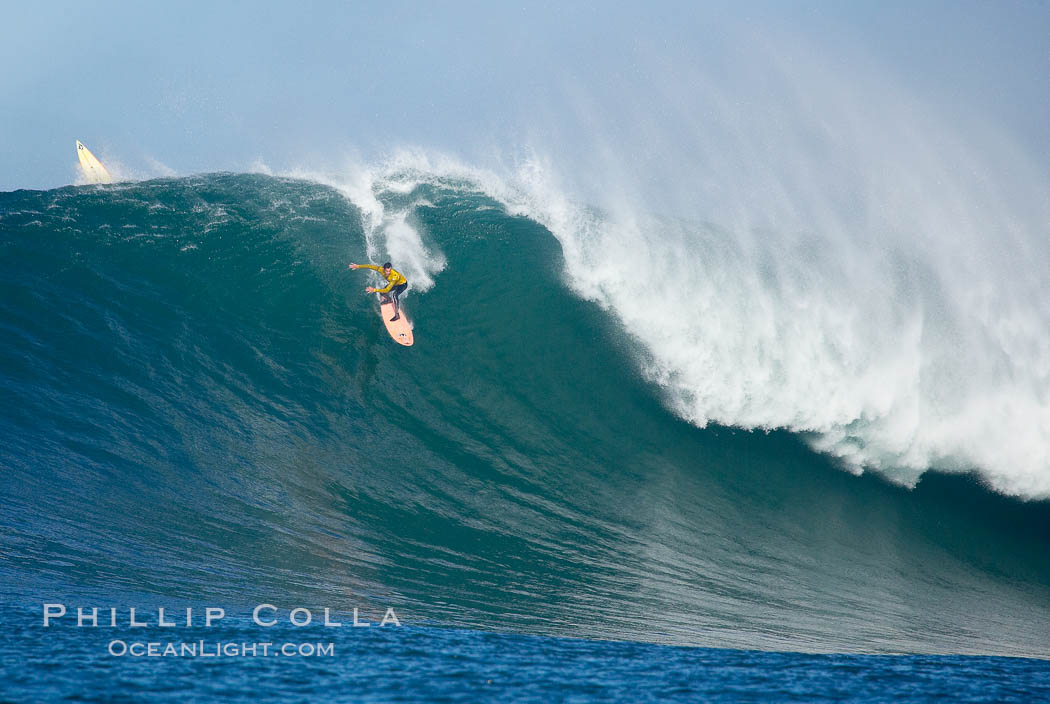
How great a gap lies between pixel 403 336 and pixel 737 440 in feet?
16.3

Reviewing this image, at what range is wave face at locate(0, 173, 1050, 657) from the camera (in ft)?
19.8

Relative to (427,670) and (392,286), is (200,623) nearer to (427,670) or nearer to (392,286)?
(427,670)

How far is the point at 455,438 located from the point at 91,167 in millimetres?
19419

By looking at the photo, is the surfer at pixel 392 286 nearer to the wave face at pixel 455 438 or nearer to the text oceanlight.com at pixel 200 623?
the wave face at pixel 455 438

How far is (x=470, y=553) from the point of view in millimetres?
6699

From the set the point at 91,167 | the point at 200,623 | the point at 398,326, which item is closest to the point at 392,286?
the point at 398,326

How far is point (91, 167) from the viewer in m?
22.4

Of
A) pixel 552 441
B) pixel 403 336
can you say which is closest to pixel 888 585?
pixel 552 441

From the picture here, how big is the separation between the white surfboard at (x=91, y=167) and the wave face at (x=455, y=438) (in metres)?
10.5

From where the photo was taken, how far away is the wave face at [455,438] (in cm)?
603

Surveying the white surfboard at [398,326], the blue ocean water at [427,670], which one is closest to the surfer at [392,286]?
the white surfboard at [398,326]

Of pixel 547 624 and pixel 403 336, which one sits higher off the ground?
pixel 403 336

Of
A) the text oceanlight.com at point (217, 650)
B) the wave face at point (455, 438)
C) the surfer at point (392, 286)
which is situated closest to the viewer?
the text oceanlight.com at point (217, 650)

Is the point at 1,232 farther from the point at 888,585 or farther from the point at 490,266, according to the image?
the point at 888,585
